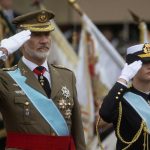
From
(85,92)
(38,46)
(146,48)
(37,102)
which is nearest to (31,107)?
(37,102)

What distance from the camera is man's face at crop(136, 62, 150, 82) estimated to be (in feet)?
21.8

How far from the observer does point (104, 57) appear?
1038 centimetres

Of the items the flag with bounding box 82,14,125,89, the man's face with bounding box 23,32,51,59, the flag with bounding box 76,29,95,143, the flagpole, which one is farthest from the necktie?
the flag with bounding box 82,14,125,89

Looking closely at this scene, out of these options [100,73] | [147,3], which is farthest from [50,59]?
[147,3]

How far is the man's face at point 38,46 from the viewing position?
6.73 m

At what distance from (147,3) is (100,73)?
8.50 m

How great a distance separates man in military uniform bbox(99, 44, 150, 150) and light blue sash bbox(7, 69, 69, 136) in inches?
13.7

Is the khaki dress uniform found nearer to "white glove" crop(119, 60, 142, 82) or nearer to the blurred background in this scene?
"white glove" crop(119, 60, 142, 82)

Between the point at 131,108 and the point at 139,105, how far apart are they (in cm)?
7

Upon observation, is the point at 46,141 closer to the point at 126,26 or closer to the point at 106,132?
the point at 106,132

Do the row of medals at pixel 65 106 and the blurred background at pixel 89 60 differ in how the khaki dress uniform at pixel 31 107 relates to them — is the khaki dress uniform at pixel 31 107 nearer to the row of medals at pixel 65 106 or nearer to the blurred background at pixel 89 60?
the row of medals at pixel 65 106

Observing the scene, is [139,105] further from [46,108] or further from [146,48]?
[46,108]

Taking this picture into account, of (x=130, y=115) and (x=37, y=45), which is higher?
(x=37, y=45)

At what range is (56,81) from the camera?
6.86 m
